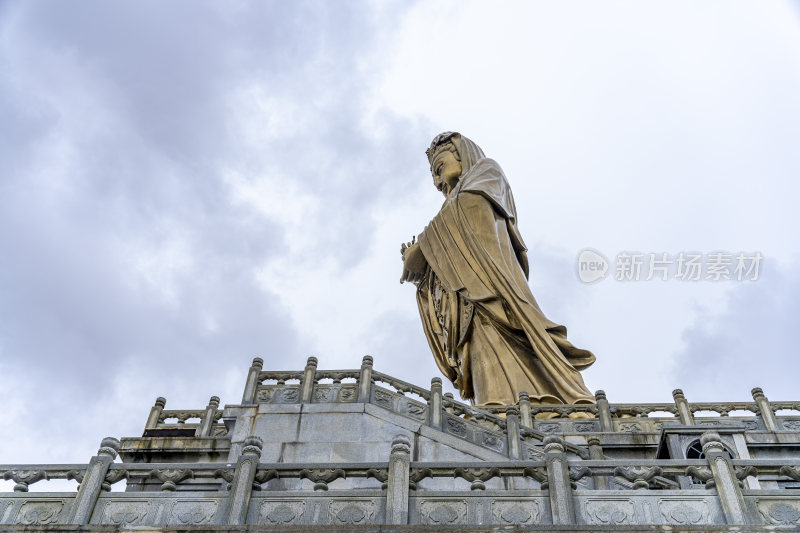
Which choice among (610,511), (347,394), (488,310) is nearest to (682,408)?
(347,394)

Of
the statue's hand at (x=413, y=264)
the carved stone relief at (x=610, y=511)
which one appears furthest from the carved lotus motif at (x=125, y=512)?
the statue's hand at (x=413, y=264)

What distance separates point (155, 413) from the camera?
16.1m

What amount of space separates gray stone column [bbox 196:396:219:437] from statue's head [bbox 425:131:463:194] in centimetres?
1256

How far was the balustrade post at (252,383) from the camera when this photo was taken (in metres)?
14.1

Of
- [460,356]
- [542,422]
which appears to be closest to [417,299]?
[460,356]

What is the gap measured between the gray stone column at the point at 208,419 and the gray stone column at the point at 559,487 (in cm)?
783

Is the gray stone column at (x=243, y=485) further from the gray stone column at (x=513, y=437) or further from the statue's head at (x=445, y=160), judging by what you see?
the statue's head at (x=445, y=160)

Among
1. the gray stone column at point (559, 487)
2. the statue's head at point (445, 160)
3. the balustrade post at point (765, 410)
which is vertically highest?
the statue's head at point (445, 160)

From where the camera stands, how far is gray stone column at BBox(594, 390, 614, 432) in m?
16.3

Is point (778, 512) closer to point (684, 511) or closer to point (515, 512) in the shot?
point (684, 511)

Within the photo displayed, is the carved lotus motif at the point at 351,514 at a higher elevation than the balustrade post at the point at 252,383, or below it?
below

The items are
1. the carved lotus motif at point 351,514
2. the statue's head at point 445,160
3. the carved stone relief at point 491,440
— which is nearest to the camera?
the carved lotus motif at point 351,514

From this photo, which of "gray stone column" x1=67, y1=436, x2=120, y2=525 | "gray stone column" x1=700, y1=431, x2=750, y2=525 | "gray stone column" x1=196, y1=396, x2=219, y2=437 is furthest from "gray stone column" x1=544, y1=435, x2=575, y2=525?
"gray stone column" x1=196, y1=396, x2=219, y2=437

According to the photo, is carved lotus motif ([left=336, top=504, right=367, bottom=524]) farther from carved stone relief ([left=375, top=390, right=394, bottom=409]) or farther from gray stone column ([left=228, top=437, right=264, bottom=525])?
carved stone relief ([left=375, top=390, right=394, bottom=409])
